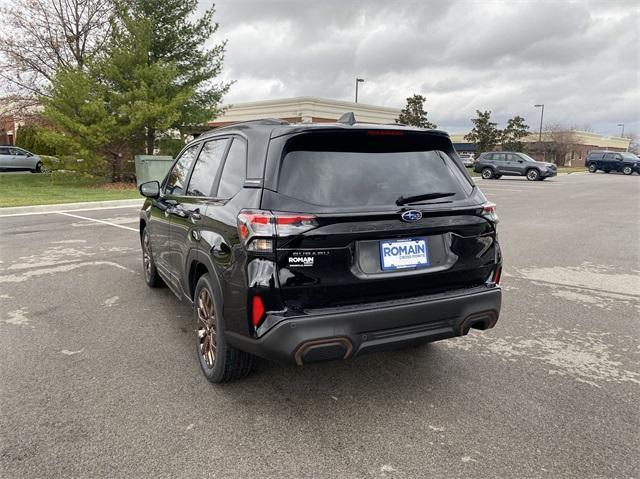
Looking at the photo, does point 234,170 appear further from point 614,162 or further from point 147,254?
point 614,162

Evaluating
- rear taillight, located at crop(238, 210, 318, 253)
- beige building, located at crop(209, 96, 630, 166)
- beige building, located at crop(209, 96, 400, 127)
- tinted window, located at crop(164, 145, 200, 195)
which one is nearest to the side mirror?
tinted window, located at crop(164, 145, 200, 195)

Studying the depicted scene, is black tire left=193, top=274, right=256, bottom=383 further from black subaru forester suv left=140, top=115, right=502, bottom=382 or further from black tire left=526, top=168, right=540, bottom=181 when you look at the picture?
black tire left=526, top=168, right=540, bottom=181

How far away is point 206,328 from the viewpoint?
3352mm

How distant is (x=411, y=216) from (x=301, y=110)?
33531 millimetres

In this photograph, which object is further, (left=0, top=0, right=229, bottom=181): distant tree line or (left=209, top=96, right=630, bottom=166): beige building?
(left=209, top=96, right=630, bottom=166): beige building

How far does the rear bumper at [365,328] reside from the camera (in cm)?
259

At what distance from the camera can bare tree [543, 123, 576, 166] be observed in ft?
193

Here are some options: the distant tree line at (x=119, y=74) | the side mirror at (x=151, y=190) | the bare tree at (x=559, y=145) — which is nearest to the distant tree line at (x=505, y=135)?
the bare tree at (x=559, y=145)

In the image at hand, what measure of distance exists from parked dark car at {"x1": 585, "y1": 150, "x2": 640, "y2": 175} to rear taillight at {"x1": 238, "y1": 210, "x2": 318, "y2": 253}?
157 feet

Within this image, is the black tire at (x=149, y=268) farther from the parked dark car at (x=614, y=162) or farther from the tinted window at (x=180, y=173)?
the parked dark car at (x=614, y=162)

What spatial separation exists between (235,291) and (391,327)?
0.91 m

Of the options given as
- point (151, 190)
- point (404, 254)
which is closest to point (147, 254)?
point (151, 190)

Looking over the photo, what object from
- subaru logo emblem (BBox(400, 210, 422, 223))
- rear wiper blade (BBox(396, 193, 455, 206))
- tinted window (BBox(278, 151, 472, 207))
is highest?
tinted window (BBox(278, 151, 472, 207))

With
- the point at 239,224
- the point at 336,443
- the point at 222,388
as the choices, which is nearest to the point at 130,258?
the point at 222,388
